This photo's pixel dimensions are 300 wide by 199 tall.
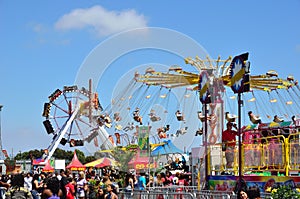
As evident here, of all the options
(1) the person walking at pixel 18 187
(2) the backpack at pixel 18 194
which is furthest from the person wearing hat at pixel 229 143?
(2) the backpack at pixel 18 194

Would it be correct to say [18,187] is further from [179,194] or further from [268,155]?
[268,155]

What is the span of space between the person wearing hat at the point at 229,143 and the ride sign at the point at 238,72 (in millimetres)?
2626

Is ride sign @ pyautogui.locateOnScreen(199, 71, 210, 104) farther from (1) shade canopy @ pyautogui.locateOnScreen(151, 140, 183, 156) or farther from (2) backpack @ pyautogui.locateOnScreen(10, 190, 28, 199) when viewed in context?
(1) shade canopy @ pyautogui.locateOnScreen(151, 140, 183, 156)

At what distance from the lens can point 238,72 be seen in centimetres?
1488

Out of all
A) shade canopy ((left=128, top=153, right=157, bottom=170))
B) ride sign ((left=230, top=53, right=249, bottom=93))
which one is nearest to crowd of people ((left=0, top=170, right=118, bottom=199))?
shade canopy ((left=128, top=153, right=157, bottom=170))

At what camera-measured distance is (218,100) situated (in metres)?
18.2

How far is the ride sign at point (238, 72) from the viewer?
14609mm

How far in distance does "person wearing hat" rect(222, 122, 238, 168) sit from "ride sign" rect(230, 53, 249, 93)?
8.62 feet

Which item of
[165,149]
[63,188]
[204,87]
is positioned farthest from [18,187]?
[165,149]

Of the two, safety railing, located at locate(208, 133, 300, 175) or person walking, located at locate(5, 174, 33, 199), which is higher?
safety railing, located at locate(208, 133, 300, 175)

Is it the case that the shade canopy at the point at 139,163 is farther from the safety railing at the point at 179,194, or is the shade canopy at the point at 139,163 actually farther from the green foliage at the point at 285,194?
the green foliage at the point at 285,194

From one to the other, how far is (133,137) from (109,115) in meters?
1.63

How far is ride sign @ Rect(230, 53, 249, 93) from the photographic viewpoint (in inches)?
575

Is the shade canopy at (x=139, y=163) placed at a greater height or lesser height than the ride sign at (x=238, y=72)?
lesser
